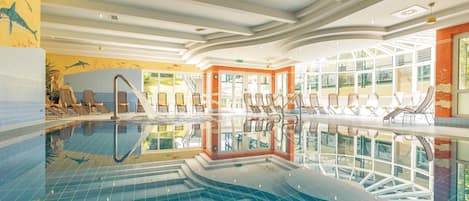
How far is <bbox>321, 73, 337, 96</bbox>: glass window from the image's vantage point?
15062mm

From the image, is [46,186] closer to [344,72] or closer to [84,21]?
[84,21]

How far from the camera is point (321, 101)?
50.2ft

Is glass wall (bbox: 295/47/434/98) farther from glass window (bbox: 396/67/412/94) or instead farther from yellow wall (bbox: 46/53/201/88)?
yellow wall (bbox: 46/53/201/88)

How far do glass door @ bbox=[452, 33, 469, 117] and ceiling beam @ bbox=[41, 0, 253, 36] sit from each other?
5.60m

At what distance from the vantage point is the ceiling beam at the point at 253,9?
6.09 metres

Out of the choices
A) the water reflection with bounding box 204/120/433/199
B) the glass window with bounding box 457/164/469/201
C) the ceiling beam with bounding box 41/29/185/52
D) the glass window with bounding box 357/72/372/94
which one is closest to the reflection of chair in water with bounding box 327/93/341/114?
the glass window with bounding box 357/72/372/94

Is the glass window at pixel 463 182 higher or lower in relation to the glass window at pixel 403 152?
higher

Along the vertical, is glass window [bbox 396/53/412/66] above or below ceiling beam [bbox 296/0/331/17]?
below

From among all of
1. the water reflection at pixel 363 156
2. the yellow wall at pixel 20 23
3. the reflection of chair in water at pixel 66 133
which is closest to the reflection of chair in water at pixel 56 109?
the yellow wall at pixel 20 23

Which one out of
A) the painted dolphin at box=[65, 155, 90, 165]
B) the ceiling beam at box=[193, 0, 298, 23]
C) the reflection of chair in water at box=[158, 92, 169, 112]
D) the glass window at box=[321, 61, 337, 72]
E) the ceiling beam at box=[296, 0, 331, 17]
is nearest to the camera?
the painted dolphin at box=[65, 155, 90, 165]

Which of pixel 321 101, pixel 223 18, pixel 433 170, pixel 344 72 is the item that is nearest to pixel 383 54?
pixel 344 72

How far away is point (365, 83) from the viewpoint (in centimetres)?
1387

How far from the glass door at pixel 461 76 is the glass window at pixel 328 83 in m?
8.08

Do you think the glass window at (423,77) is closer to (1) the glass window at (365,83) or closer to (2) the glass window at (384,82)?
(2) the glass window at (384,82)
